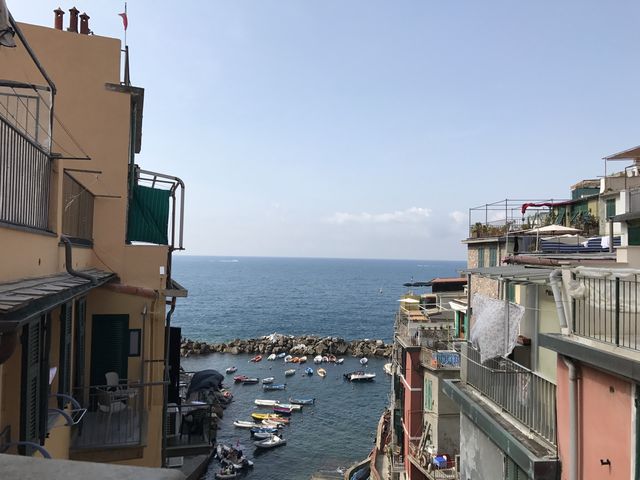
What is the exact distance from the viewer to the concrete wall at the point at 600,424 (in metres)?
5.15

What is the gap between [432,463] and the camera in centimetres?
2084

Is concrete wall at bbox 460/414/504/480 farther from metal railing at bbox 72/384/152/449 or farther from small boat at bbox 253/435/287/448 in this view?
small boat at bbox 253/435/287/448

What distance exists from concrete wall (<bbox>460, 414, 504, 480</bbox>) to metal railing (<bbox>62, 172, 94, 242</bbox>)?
7941 mm

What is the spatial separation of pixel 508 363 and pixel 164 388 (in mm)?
6963

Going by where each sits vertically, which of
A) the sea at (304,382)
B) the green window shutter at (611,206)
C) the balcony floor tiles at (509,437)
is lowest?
the sea at (304,382)

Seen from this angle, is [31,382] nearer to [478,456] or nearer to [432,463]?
[478,456]

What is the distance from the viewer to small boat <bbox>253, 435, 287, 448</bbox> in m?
33.9

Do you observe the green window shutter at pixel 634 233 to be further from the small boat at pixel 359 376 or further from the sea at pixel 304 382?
the small boat at pixel 359 376

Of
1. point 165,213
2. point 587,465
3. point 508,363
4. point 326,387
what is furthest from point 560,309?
point 326,387

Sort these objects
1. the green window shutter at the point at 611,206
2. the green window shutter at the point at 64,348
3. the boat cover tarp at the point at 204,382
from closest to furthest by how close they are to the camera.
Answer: the green window shutter at the point at 64,348 < the boat cover tarp at the point at 204,382 < the green window shutter at the point at 611,206

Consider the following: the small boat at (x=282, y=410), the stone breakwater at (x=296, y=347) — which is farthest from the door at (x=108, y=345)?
the stone breakwater at (x=296, y=347)

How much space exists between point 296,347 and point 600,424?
61.7 metres

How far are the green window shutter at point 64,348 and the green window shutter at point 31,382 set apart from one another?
185 centimetres

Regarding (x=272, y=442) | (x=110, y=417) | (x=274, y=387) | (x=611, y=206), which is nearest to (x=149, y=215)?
(x=110, y=417)
